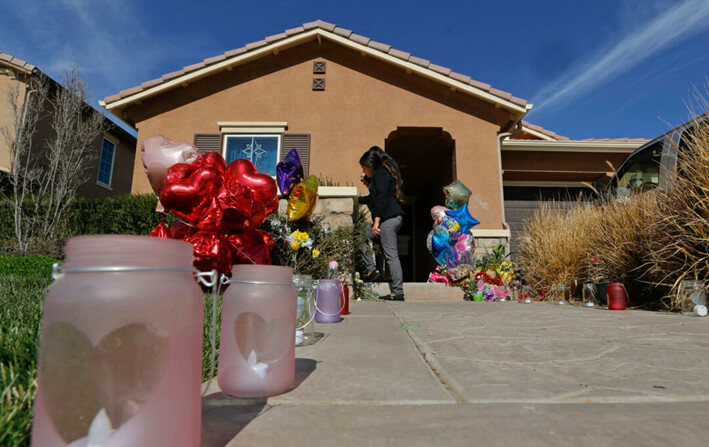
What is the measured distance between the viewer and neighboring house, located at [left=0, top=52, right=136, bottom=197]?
9.88 m

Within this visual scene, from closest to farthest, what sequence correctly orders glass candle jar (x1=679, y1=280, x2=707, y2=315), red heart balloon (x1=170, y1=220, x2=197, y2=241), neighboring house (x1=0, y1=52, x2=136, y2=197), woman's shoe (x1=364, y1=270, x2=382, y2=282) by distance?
red heart balloon (x1=170, y1=220, x2=197, y2=241), glass candle jar (x1=679, y1=280, x2=707, y2=315), woman's shoe (x1=364, y1=270, x2=382, y2=282), neighboring house (x1=0, y1=52, x2=136, y2=197)

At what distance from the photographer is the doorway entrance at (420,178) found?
8.91 meters

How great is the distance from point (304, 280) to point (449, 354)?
0.78 metres

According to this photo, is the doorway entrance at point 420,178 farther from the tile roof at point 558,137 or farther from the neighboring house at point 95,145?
the neighboring house at point 95,145

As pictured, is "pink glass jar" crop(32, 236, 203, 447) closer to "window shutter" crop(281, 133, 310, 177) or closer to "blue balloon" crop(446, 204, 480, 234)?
"blue balloon" crop(446, 204, 480, 234)

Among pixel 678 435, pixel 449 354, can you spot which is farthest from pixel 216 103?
pixel 678 435

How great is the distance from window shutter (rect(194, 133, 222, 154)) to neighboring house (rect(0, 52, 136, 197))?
4.95 m

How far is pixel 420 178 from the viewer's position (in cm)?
1211

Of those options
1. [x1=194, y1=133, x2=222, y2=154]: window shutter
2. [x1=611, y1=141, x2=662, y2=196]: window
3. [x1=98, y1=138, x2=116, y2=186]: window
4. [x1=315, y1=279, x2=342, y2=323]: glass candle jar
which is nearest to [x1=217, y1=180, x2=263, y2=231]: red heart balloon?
[x1=315, y1=279, x2=342, y2=323]: glass candle jar

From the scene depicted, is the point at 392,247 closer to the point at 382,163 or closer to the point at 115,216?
the point at 382,163

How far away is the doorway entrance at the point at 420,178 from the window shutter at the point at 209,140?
373 centimetres

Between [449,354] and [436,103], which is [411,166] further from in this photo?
[449,354]

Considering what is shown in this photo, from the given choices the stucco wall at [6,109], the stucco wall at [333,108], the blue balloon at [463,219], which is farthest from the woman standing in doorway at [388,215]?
the stucco wall at [6,109]

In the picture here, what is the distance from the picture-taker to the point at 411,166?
1118 centimetres
